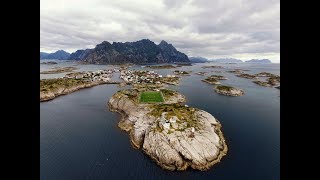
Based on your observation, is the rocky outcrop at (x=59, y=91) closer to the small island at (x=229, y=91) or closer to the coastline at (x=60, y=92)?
the coastline at (x=60, y=92)

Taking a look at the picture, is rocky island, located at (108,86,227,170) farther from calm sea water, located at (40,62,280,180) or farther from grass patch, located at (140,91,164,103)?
grass patch, located at (140,91,164,103)

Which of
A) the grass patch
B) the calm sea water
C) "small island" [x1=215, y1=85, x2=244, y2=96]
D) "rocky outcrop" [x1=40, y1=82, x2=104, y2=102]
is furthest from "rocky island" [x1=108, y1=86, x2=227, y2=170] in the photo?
"small island" [x1=215, y1=85, x2=244, y2=96]

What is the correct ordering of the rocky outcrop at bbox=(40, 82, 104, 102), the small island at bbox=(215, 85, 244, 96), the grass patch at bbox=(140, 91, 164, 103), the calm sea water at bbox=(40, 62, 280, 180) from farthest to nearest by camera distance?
the small island at bbox=(215, 85, 244, 96)
the rocky outcrop at bbox=(40, 82, 104, 102)
the grass patch at bbox=(140, 91, 164, 103)
the calm sea water at bbox=(40, 62, 280, 180)

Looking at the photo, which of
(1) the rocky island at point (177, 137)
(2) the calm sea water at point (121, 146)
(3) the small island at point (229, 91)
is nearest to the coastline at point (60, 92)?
(2) the calm sea water at point (121, 146)

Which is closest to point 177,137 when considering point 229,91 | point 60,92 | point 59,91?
point 229,91
